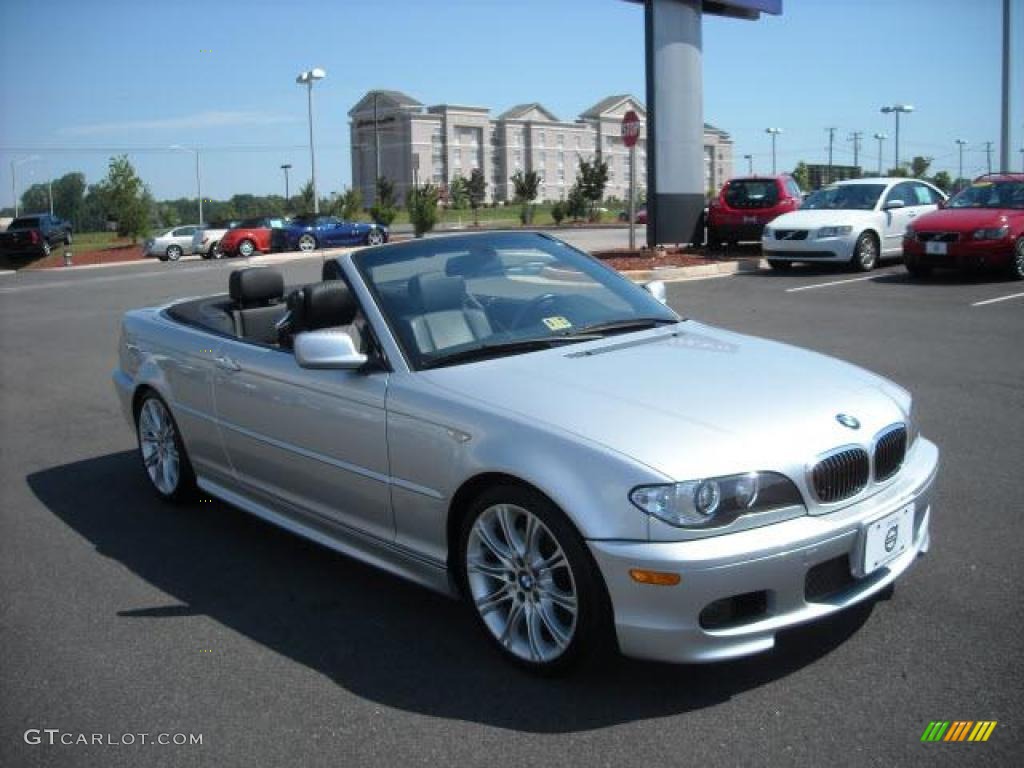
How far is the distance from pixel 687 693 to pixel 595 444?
86 centimetres

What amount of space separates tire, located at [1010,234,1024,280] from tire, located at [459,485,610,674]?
13.1 metres

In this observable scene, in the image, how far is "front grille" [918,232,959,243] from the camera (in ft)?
47.3

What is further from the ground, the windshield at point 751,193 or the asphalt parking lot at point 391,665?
the windshield at point 751,193

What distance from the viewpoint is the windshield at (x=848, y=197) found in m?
17.0

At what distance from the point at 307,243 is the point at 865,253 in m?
23.2

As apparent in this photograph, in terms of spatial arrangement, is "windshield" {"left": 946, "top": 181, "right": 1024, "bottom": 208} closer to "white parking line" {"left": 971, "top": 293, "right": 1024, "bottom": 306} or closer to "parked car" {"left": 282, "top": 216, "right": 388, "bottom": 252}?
"white parking line" {"left": 971, "top": 293, "right": 1024, "bottom": 306}

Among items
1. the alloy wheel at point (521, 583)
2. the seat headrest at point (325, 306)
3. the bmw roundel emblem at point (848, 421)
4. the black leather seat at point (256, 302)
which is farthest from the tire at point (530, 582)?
the black leather seat at point (256, 302)

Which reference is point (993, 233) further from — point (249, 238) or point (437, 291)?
point (249, 238)

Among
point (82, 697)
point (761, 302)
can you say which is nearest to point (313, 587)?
point (82, 697)

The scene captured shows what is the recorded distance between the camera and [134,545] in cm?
495

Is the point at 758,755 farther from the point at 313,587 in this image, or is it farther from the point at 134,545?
the point at 134,545

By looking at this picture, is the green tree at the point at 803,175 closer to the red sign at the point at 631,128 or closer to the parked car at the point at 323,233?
the parked car at the point at 323,233

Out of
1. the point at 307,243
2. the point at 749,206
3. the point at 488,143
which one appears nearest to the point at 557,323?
the point at 749,206

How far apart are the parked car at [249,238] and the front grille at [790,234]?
22.4 metres
